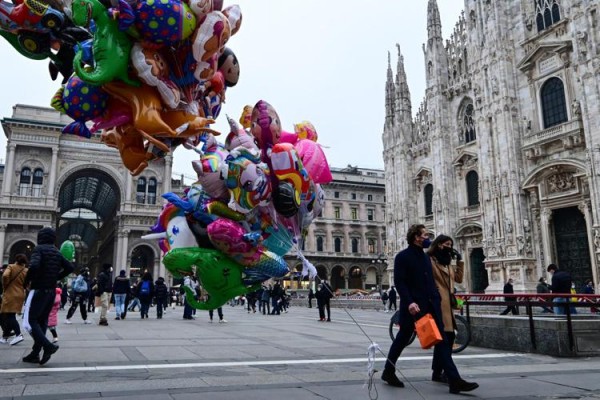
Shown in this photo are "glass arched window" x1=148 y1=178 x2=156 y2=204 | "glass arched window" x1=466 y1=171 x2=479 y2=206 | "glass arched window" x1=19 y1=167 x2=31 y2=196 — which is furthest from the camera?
"glass arched window" x1=148 y1=178 x2=156 y2=204

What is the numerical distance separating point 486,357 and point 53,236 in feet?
25.5

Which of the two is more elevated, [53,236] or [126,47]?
[126,47]

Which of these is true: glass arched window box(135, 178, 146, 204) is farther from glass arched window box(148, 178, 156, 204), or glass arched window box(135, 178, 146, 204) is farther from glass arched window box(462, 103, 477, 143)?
glass arched window box(462, 103, 477, 143)

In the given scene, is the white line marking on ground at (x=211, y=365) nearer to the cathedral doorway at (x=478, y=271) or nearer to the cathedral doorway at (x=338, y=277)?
the cathedral doorway at (x=478, y=271)

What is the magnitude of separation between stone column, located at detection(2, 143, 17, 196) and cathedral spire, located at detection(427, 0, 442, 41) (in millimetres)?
38921

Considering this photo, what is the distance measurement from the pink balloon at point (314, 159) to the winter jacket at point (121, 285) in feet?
45.6

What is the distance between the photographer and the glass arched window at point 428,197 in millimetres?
38031

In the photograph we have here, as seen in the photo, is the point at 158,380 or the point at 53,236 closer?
the point at 158,380

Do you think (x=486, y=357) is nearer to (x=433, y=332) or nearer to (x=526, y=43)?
(x=433, y=332)

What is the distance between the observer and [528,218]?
27.7 metres

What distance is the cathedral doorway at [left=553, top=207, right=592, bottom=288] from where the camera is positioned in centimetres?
2531

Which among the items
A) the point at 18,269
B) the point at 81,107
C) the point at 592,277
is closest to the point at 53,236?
the point at 18,269

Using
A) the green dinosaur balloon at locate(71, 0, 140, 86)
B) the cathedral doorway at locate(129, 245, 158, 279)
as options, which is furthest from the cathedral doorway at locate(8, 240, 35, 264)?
the green dinosaur balloon at locate(71, 0, 140, 86)

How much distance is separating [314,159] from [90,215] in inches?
3189
